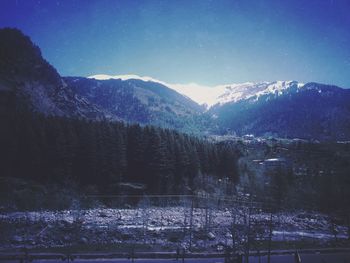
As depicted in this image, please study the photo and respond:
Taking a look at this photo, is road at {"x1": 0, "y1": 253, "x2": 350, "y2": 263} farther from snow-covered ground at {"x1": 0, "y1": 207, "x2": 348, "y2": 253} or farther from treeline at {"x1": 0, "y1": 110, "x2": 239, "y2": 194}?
treeline at {"x1": 0, "y1": 110, "x2": 239, "y2": 194}

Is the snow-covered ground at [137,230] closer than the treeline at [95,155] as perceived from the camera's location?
Yes

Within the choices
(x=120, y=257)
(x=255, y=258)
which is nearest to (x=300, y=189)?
(x=255, y=258)

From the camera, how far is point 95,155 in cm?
6141

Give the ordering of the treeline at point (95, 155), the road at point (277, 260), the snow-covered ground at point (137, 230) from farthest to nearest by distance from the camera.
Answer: the treeline at point (95, 155) → the snow-covered ground at point (137, 230) → the road at point (277, 260)

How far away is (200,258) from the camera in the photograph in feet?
82.2

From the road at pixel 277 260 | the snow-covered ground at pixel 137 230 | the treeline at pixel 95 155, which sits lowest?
the snow-covered ground at pixel 137 230

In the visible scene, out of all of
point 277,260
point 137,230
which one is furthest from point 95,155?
point 277,260

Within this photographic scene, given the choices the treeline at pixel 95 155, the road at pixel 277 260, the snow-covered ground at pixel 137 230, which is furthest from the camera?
the treeline at pixel 95 155

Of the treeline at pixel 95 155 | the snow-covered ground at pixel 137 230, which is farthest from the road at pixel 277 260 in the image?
the treeline at pixel 95 155

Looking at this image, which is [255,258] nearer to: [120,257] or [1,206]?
[120,257]

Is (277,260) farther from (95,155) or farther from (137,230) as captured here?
(95,155)

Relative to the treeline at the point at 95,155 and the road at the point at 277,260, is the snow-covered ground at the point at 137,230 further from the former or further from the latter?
the treeline at the point at 95,155

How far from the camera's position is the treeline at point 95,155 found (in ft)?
192

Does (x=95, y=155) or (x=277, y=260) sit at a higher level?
(x=95, y=155)
